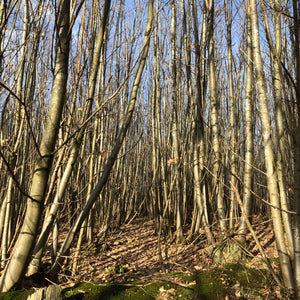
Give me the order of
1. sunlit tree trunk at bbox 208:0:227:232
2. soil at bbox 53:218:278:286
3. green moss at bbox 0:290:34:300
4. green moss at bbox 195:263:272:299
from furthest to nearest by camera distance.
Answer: soil at bbox 53:218:278:286
sunlit tree trunk at bbox 208:0:227:232
green moss at bbox 195:263:272:299
green moss at bbox 0:290:34:300

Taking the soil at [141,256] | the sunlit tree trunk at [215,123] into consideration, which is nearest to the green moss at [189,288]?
the soil at [141,256]

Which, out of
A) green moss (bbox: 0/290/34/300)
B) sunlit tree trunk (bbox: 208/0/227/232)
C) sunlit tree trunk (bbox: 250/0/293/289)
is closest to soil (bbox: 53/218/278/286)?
sunlit tree trunk (bbox: 208/0/227/232)

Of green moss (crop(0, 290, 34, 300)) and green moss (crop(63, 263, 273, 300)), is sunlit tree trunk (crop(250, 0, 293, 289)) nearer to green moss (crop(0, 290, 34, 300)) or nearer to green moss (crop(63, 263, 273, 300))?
green moss (crop(63, 263, 273, 300))

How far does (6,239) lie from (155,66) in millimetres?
3950

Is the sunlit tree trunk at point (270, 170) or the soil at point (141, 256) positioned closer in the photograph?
the sunlit tree trunk at point (270, 170)

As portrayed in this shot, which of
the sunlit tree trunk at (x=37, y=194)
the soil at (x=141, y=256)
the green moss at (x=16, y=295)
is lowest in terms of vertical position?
the soil at (x=141, y=256)

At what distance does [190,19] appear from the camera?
493 centimetres

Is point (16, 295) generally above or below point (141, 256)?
above

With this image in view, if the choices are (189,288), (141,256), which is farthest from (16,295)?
(141,256)

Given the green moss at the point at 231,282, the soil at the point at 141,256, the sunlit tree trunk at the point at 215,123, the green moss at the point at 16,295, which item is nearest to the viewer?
the green moss at the point at 16,295

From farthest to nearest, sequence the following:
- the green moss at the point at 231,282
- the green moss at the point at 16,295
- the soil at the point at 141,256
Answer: the soil at the point at 141,256 < the green moss at the point at 231,282 < the green moss at the point at 16,295

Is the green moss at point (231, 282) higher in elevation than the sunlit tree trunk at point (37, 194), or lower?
lower

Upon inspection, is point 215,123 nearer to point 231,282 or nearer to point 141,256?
point 231,282

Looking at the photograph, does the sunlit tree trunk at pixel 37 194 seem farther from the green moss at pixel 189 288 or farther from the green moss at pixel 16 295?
the green moss at pixel 189 288
